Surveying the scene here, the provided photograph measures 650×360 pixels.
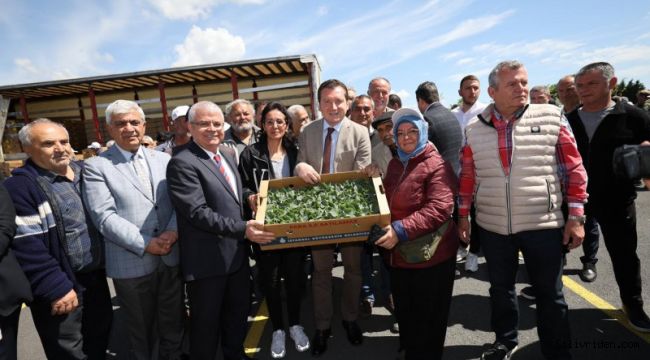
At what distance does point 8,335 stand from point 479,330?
4027 mm

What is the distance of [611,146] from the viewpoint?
10.8 ft

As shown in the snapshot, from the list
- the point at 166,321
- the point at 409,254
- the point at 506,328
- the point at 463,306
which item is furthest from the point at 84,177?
the point at 463,306

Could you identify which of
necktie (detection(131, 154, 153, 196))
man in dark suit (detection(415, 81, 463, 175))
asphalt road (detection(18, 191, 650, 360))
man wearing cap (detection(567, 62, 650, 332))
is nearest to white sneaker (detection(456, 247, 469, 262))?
asphalt road (detection(18, 191, 650, 360))

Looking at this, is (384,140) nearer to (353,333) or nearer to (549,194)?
(549,194)

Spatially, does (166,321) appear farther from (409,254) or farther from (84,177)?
(409,254)

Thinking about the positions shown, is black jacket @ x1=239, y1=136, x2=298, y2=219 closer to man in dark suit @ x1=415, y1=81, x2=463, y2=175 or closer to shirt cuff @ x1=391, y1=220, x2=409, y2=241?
shirt cuff @ x1=391, y1=220, x2=409, y2=241

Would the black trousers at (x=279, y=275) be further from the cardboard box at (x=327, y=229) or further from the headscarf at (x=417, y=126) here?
the headscarf at (x=417, y=126)

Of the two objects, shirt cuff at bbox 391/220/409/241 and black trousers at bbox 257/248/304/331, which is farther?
black trousers at bbox 257/248/304/331

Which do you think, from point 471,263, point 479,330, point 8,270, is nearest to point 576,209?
point 479,330

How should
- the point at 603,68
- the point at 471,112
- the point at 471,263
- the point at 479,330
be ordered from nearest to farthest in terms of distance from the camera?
the point at 603,68 → the point at 479,330 → the point at 471,263 → the point at 471,112

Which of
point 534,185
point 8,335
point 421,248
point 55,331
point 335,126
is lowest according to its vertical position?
point 55,331

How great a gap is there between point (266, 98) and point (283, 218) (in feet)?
46.0

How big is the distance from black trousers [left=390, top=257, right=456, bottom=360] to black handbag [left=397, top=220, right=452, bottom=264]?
0.16 m

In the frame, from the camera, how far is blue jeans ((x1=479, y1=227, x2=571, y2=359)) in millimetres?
2744
